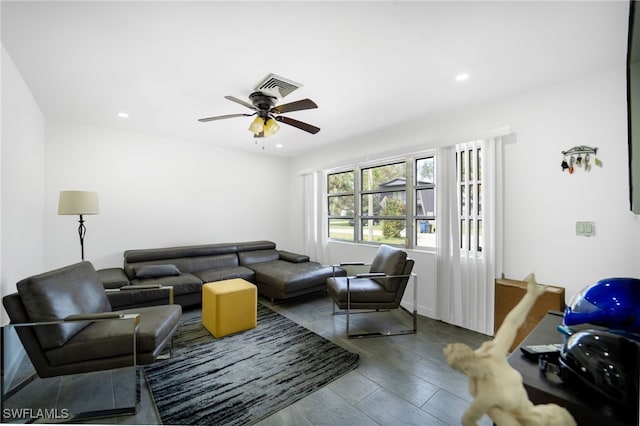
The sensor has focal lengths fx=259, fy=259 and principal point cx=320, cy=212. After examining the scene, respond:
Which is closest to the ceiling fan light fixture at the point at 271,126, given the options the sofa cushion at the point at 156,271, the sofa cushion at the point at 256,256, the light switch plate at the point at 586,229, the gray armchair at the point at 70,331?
the gray armchair at the point at 70,331

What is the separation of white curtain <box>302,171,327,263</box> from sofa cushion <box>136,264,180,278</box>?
2.35 m

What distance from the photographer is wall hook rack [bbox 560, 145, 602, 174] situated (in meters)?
2.23

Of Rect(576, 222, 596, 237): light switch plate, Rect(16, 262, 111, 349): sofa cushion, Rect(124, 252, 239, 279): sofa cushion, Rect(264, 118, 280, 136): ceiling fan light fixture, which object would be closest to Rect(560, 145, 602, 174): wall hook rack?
Rect(576, 222, 596, 237): light switch plate

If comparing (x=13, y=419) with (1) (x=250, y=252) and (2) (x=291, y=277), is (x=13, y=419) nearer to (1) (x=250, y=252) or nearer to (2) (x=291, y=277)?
(2) (x=291, y=277)

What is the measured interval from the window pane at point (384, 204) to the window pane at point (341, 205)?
28 centimetres

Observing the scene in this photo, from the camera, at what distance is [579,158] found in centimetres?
230

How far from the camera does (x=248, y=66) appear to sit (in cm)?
212

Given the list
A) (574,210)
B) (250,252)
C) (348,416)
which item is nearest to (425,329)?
(348,416)

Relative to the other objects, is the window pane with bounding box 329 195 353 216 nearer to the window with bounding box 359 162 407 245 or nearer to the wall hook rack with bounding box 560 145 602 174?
the window with bounding box 359 162 407 245

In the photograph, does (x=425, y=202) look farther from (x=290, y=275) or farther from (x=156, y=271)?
(x=156, y=271)

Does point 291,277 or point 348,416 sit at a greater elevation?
point 291,277

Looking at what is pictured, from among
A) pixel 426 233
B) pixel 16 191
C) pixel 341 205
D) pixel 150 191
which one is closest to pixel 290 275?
pixel 341 205

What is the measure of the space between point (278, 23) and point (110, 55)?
139cm

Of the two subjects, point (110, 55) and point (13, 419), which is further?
point (110, 55)
